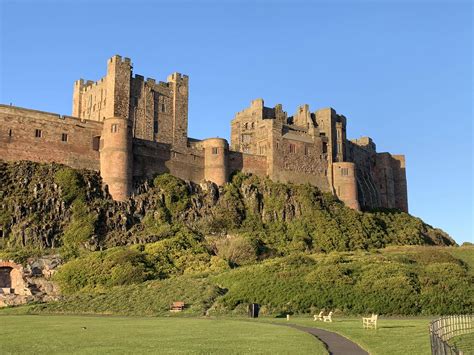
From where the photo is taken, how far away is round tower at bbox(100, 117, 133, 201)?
61.9 m

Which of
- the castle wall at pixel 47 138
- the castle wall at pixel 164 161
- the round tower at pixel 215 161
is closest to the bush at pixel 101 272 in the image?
the castle wall at pixel 47 138

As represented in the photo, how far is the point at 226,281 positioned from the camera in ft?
146

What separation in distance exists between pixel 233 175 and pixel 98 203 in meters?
18.3

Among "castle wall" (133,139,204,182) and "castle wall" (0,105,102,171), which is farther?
"castle wall" (133,139,204,182)

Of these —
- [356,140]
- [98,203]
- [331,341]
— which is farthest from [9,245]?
[356,140]

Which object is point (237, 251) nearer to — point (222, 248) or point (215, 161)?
point (222, 248)

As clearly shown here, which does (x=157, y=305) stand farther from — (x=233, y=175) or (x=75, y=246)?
(x=233, y=175)

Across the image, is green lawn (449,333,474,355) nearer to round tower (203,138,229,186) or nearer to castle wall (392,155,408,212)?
round tower (203,138,229,186)

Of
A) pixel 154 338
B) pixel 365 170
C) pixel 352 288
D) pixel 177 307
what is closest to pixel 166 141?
pixel 365 170

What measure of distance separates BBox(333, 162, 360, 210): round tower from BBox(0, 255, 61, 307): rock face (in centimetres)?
3895

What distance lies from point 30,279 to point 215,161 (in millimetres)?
27514

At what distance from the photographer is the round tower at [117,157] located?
61875mm

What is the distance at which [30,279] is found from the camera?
49438mm

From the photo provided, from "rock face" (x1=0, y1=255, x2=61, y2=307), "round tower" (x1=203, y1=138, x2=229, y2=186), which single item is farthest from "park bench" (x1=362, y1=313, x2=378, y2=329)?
"round tower" (x1=203, y1=138, x2=229, y2=186)
